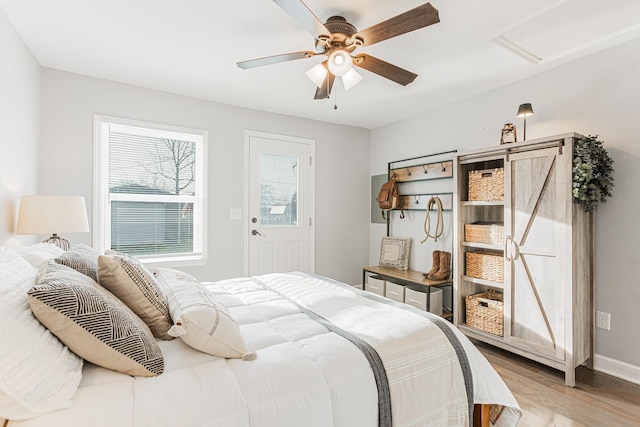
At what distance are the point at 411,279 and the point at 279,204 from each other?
5.98ft

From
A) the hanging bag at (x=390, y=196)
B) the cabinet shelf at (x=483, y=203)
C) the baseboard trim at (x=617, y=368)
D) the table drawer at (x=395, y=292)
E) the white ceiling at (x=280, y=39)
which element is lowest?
the baseboard trim at (x=617, y=368)

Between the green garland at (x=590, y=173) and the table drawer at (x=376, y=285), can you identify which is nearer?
the green garland at (x=590, y=173)

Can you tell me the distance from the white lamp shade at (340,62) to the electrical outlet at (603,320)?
105 inches

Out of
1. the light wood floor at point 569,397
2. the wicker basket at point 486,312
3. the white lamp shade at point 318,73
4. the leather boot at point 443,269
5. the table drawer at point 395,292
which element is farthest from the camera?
the table drawer at point 395,292

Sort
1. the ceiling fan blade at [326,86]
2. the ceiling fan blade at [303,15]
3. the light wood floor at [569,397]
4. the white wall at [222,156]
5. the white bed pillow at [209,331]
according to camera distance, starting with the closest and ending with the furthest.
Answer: the white bed pillow at [209,331], the ceiling fan blade at [303,15], the light wood floor at [569,397], the ceiling fan blade at [326,86], the white wall at [222,156]

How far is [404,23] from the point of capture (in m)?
1.70

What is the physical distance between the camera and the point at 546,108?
2.86 m

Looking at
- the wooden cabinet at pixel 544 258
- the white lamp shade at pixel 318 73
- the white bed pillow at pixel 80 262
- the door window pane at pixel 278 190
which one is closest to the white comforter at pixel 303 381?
the white bed pillow at pixel 80 262

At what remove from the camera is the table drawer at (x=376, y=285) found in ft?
12.8

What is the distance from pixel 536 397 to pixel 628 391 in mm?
679

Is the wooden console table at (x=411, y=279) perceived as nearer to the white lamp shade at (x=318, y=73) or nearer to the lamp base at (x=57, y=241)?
the white lamp shade at (x=318, y=73)

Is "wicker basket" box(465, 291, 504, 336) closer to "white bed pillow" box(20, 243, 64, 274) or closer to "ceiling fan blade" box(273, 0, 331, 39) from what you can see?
"ceiling fan blade" box(273, 0, 331, 39)

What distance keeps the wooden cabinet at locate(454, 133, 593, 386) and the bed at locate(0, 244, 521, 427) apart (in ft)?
3.58

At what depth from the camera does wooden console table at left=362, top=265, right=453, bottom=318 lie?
3382 millimetres
